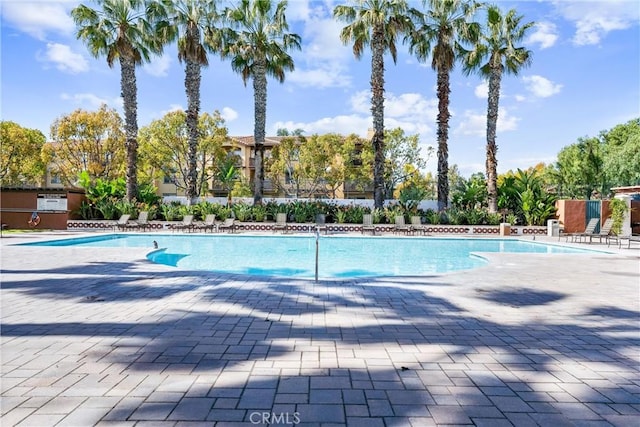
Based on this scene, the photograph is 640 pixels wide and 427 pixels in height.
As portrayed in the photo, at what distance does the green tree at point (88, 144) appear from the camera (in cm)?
3086

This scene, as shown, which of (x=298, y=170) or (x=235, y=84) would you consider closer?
(x=235, y=84)

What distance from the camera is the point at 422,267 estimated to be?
483 inches

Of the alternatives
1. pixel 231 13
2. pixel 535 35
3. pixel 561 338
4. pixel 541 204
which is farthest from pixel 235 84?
pixel 561 338

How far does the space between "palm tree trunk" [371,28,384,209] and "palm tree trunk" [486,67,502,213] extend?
6.71m

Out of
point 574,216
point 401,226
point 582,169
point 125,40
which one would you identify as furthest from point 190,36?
point 582,169

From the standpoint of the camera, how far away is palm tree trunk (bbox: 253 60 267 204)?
76.0 ft

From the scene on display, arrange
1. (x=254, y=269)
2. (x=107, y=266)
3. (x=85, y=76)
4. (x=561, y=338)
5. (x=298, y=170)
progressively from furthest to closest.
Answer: (x=298, y=170), (x=85, y=76), (x=254, y=269), (x=107, y=266), (x=561, y=338)

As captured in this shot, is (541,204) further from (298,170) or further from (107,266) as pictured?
(107,266)

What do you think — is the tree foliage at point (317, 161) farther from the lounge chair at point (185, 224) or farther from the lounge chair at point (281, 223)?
the lounge chair at point (185, 224)

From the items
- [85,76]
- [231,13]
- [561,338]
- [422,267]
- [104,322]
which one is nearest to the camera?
[561,338]

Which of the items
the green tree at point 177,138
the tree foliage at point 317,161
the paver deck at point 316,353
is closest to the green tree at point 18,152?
the green tree at point 177,138

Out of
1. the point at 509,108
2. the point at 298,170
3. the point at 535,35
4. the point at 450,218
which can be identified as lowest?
the point at 450,218

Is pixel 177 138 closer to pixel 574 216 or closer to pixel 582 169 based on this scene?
pixel 574 216

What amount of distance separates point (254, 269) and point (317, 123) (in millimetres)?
24382
